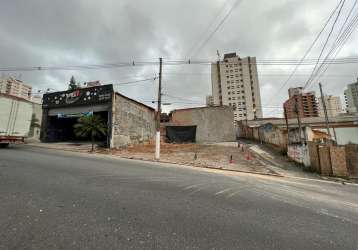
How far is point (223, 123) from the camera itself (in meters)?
31.8

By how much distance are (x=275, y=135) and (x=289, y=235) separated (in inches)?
901

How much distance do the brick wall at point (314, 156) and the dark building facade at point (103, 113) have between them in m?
18.5

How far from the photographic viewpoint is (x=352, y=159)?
1171 centimetres

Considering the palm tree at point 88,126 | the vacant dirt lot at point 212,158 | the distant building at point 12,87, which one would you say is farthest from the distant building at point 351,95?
the distant building at point 12,87

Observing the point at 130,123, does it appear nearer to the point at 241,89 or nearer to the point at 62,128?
the point at 62,128

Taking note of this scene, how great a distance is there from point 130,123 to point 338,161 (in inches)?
825

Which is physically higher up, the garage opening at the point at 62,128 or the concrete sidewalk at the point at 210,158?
the garage opening at the point at 62,128

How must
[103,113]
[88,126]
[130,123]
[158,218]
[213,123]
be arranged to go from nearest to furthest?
[158,218], [88,126], [130,123], [103,113], [213,123]

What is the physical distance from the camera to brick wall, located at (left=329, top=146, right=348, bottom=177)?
11570 millimetres

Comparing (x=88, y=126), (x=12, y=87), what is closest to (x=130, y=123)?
(x=88, y=126)

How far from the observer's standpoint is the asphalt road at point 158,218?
2.89 meters

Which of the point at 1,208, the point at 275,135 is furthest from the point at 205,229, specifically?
the point at 275,135

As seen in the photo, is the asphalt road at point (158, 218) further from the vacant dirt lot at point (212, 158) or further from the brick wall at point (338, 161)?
the vacant dirt lot at point (212, 158)

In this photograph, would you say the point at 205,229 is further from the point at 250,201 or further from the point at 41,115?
the point at 41,115
